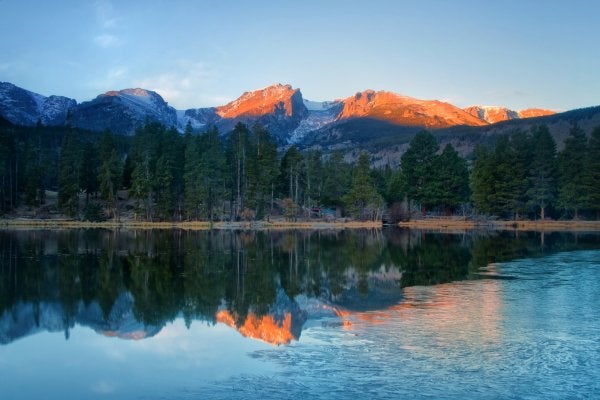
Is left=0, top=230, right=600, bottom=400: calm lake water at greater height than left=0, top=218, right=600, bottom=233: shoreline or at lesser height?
lesser

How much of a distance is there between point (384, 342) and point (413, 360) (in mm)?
2183

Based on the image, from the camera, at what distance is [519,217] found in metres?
103

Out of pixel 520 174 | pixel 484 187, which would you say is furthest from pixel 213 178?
pixel 520 174

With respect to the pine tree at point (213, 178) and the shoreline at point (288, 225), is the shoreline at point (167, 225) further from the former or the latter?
the pine tree at point (213, 178)

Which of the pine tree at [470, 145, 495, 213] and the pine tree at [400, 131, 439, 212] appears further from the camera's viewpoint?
the pine tree at [400, 131, 439, 212]

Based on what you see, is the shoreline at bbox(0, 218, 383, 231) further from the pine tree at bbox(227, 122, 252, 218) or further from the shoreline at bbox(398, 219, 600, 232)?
the shoreline at bbox(398, 219, 600, 232)

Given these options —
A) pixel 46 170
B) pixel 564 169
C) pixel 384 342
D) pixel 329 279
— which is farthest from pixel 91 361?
pixel 46 170

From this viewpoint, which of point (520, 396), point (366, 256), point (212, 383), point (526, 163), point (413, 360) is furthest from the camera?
point (526, 163)

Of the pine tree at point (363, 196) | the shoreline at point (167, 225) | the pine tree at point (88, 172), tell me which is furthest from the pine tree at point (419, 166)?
the pine tree at point (88, 172)

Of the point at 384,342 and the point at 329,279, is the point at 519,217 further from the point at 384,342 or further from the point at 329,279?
the point at 384,342

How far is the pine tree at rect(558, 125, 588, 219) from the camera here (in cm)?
9144

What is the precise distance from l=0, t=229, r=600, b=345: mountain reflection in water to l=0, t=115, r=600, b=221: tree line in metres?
43.4

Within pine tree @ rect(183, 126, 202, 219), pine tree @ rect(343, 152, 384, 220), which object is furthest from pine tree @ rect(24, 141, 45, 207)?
pine tree @ rect(343, 152, 384, 220)

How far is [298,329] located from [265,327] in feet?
4.24
